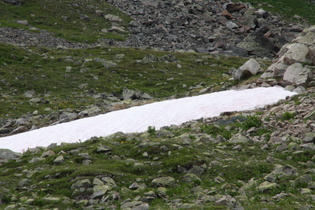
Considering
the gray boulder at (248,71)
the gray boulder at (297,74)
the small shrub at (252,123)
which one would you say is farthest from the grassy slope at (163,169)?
the gray boulder at (248,71)

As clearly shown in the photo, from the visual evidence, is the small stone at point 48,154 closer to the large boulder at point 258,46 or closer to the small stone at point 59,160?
the small stone at point 59,160

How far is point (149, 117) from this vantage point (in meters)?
27.3

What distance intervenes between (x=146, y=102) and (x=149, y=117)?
8.05 m

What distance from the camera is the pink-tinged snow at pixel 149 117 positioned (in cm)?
2569

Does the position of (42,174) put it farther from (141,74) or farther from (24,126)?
(141,74)

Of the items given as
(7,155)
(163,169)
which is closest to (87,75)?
(7,155)

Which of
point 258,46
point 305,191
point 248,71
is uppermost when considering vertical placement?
point 305,191

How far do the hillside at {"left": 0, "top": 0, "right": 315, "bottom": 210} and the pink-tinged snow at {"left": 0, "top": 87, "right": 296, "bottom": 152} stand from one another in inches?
69.2

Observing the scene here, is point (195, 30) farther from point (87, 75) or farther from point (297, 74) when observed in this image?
point (297, 74)

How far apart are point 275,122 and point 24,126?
2177 centimetres

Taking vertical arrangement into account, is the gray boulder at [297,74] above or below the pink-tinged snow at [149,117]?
above

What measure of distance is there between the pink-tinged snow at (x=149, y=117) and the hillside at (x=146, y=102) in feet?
5.77

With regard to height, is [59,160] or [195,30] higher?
[59,160]

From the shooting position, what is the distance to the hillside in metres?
12.7
